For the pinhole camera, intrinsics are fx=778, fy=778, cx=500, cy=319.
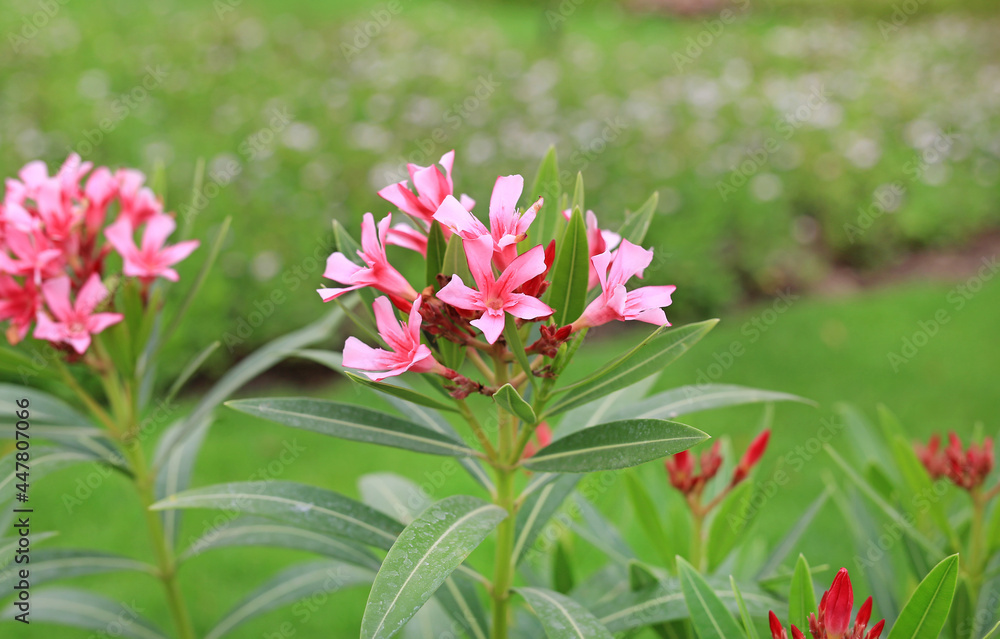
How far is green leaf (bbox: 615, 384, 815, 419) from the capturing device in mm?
1083

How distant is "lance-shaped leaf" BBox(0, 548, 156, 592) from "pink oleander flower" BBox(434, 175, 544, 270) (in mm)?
1028

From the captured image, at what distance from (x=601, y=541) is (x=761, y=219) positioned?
3.19m

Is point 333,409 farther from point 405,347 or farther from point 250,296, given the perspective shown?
point 250,296

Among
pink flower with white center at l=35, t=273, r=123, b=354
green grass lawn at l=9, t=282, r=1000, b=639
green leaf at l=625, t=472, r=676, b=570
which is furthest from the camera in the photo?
green grass lawn at l=9, t=282, r=1000, b=639

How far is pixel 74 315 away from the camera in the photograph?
1.22m

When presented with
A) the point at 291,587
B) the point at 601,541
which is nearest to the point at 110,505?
the point at 291,587

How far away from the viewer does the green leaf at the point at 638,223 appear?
109cm

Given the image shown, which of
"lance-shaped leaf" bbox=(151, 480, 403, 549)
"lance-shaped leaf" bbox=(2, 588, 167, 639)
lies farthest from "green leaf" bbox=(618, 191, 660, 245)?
"lance-shaped leaf" bbox=(2, 588, 167, 639)

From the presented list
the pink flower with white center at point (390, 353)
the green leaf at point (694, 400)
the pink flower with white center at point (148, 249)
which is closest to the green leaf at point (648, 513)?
the green leaf at point (694, 400)

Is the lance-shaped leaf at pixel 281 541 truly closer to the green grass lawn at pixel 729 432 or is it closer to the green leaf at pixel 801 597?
the green leaf at pixel 801 597

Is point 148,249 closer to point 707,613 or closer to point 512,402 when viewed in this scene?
point 512,402

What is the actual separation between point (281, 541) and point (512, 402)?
0.70m

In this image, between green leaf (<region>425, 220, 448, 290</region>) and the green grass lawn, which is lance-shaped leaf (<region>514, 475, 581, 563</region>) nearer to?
green leaf (<region>425, 220, 448, 290</region>)

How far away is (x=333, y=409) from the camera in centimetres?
107
